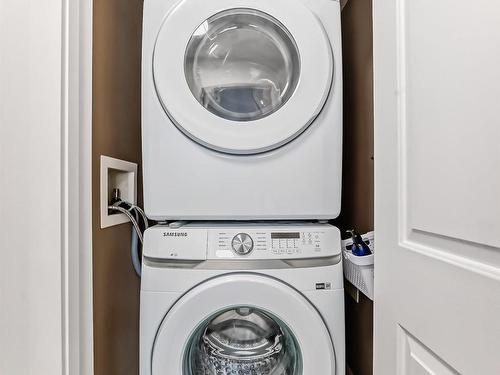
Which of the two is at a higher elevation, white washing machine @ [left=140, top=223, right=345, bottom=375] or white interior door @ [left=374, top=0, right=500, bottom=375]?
white interior door @ [left=374, top=0, right=500, bottom=375]

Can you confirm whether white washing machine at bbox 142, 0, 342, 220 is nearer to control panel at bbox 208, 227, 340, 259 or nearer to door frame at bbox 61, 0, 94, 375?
control panel at bbox 208, 227, 340, 259

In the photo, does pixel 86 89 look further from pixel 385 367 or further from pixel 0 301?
pixel 385 367

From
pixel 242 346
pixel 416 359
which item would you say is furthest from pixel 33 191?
pixel 416 359

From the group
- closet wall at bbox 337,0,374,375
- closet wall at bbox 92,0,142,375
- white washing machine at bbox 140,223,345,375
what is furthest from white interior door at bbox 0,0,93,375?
closet wall at bbox 337,0,374,375

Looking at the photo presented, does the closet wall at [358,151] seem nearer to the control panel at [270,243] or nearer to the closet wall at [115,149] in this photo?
the control panel at [270,243]

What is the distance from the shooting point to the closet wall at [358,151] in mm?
1033

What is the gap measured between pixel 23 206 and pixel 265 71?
82 centimetres

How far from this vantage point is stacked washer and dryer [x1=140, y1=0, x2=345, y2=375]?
87 cm

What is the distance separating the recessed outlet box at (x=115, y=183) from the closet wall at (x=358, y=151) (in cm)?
86

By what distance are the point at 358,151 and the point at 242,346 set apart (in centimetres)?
84

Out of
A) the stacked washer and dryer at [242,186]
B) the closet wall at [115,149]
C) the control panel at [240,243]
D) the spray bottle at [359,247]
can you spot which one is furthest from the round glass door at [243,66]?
the spray bottle at [359,247]

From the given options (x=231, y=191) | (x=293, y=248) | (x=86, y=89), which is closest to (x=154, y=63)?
(x=86, y=89)

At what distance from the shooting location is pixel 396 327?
0.67 metres

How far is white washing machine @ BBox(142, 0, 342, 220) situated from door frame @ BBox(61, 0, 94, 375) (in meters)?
0.21
